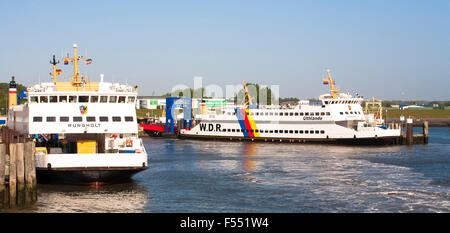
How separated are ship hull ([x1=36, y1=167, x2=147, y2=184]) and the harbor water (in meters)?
0.46

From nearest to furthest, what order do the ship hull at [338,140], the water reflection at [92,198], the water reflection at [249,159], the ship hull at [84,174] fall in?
the water reflection at [92,198] → the ship hull at [84,174] → the water reflection at [249,159] → the ship hull at [338,140]

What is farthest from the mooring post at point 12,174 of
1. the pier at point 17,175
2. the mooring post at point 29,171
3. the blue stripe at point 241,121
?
the blue stripe at point 241,121

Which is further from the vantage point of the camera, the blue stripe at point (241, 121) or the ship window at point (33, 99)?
the blue stripe at point (241, 121)

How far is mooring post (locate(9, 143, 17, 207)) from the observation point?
1981 cm

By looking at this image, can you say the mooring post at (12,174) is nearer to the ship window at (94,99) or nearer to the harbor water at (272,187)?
the harbor water at (272,187)

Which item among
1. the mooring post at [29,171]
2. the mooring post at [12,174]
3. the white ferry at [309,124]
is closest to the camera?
the mooring post at [12,174]

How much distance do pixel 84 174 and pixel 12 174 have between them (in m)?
4.16

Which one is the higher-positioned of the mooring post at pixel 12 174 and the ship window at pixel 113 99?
the ship window at pixel 113 99

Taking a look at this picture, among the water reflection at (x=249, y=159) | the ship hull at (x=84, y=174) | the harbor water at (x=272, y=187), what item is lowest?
the harbor water at (x=272, y=187)

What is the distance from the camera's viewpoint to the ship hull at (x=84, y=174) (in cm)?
2327

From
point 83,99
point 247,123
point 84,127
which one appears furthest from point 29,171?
point 247,123

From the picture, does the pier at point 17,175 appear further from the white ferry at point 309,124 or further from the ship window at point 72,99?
the white ferry at point 309,124

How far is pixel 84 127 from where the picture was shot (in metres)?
24.8
